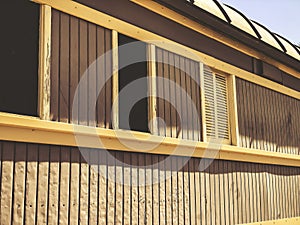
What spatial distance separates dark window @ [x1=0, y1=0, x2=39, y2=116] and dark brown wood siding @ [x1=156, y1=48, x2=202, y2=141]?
173 centimetres

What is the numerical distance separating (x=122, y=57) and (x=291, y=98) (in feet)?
15.5

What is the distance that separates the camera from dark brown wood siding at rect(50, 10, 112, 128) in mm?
4273

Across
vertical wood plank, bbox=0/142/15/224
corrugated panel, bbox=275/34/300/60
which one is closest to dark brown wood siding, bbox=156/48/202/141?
vertical wood plank, bbox=0/142/15/224

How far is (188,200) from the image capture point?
226 inches

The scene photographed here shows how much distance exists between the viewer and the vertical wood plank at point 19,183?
12.2ft

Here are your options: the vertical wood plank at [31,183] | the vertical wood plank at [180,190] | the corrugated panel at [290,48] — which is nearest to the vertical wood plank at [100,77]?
the vertical wood plank at [31,183]

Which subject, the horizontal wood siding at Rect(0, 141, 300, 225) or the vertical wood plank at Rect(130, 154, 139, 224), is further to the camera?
the vertical wood plank at Rect(130, 154, 139, 224)

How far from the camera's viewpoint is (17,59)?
6.19 meters

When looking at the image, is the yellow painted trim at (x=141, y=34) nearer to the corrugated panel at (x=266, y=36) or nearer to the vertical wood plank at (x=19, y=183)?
the corrugated panel at (x=266, y=36)

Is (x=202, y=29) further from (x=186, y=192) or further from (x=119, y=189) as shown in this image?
(x=119, y=189)

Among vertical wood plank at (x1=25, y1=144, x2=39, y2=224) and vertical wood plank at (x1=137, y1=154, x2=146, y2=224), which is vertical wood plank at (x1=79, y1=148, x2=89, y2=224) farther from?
vertical wood plank at (x1=137, y1=154, x2=146, y2=224)

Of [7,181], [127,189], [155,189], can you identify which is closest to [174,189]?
[155,189]

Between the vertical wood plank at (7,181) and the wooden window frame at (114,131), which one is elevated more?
the wooden window frame at (114,131)

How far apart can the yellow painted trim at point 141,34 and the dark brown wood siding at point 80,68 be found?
73 millimetres
